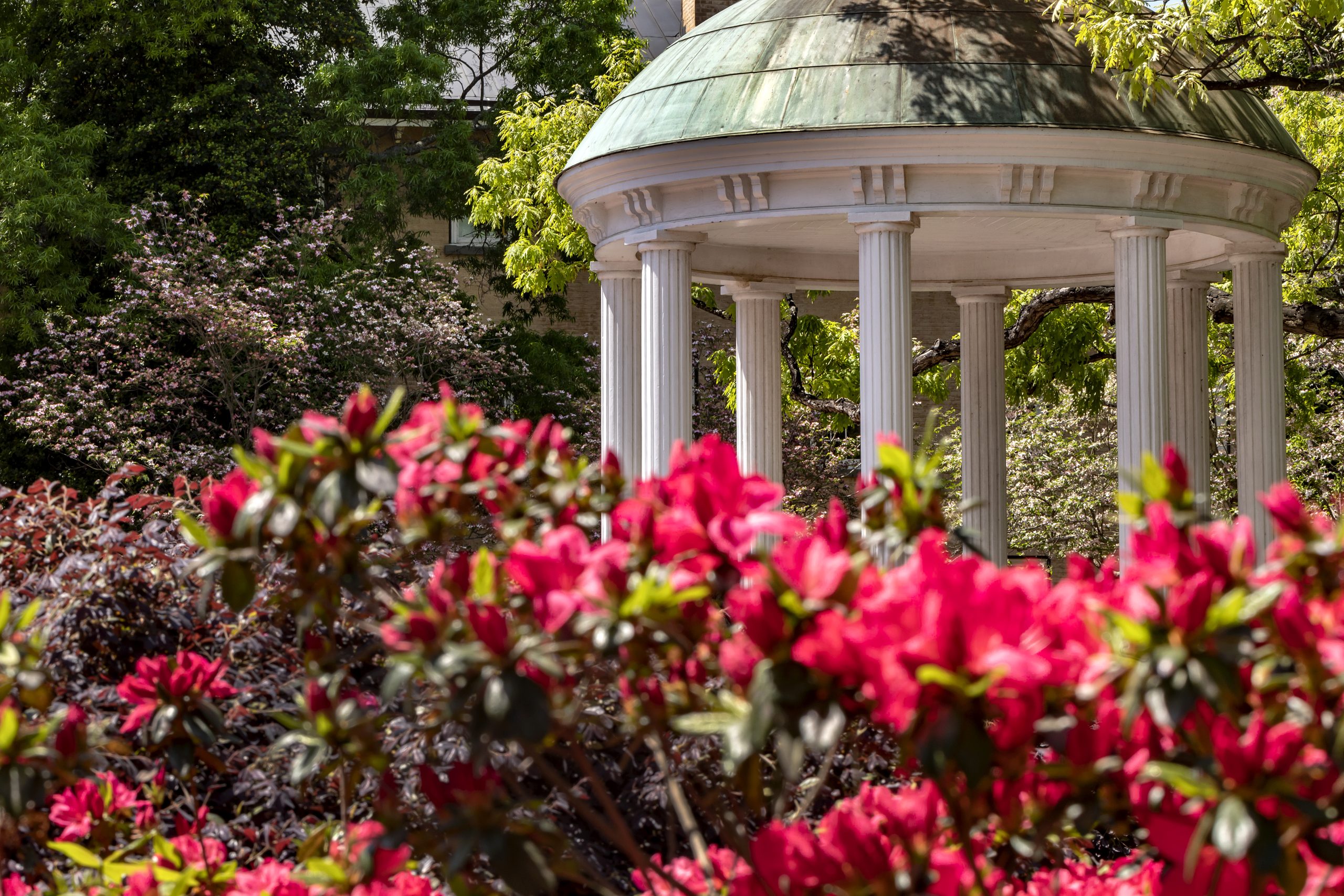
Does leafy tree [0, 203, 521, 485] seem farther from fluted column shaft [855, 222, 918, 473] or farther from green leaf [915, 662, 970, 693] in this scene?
green leaf [915, 662, 970, 693]

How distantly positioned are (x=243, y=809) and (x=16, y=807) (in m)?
2.74

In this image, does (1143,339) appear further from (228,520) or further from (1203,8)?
(228,520)

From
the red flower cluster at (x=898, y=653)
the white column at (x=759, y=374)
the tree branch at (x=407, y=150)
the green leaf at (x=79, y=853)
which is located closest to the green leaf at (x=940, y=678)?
the red flower cluster at (x=898, y=653)

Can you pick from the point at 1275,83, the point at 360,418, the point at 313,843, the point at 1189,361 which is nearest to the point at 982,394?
the point at 1189,361

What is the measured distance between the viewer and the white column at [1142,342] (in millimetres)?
12594

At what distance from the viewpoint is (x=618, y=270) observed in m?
15.1

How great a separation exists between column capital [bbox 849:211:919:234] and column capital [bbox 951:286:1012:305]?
5.92 m

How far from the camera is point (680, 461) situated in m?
3.44

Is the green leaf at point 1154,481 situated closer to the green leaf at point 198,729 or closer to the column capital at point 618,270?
the green leaf at point 198,729

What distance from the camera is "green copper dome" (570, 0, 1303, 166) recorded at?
39.7 feet

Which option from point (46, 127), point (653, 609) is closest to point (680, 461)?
point (653, 609)

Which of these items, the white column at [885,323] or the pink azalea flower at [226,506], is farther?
the white column at [885,323]

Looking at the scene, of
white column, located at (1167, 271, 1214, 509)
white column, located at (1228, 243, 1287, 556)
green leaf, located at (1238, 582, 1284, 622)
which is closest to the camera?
green leaf, located at (1238, 582, 1284, 622)

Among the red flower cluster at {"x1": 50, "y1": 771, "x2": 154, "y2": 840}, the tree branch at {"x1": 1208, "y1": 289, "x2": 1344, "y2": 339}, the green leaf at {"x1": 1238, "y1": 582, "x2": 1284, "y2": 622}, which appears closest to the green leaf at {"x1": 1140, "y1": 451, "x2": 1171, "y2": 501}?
the green leaf at {"x1": 1238, "y1": 582, "x2": 1284, "y2": 622}
